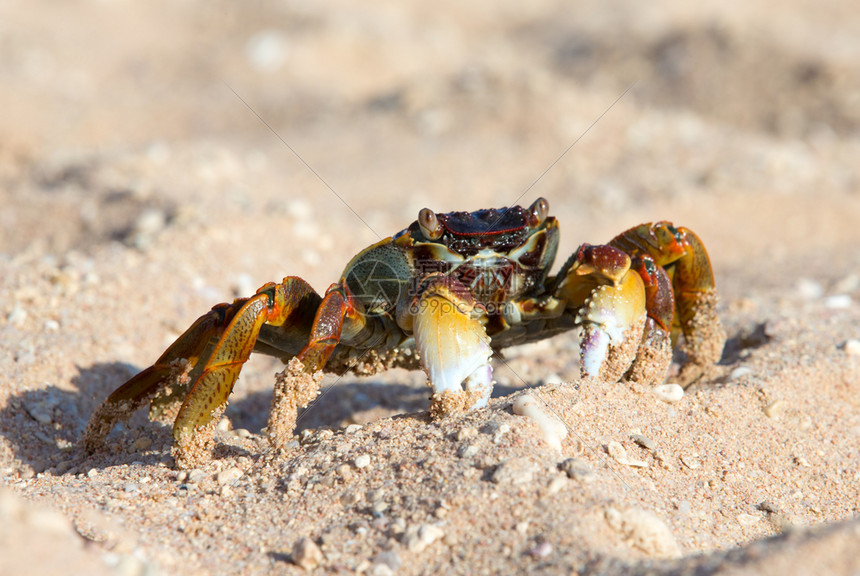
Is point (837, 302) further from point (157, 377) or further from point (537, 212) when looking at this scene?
point (157, 377)

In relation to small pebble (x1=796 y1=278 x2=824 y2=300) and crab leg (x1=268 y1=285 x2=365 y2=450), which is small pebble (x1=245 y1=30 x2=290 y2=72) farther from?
crab leg (x1=268 y1=285 x2=365 y2=450)

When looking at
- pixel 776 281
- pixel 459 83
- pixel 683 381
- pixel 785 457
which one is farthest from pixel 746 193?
pixel 785 457

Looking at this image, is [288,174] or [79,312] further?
[288,174]

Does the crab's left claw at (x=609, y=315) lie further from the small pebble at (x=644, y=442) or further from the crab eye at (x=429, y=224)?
the crab eye at (x=429, y=224)

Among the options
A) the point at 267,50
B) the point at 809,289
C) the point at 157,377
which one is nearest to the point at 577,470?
the point at 157,377

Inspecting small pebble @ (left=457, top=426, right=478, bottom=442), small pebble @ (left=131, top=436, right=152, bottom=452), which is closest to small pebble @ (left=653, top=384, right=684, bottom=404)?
small pebble @ (left=457, top=426, right=478, bottom=442)

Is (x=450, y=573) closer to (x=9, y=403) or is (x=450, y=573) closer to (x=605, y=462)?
(x=605, y=462)
